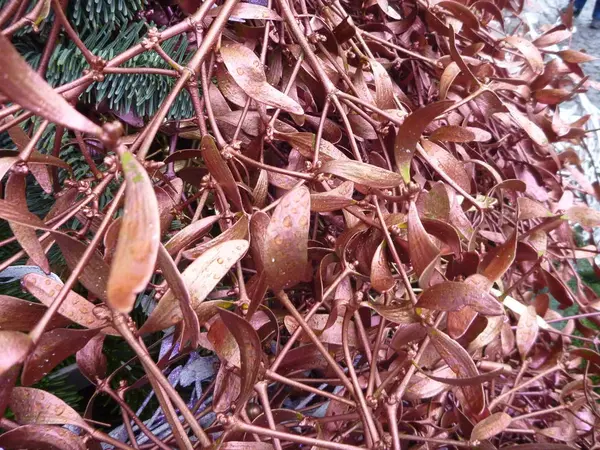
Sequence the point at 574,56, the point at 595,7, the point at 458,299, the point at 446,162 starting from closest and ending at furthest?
1. the point at 458,299
2. the point at 446,162
3. the point at 574,56
4. the point at 595,7

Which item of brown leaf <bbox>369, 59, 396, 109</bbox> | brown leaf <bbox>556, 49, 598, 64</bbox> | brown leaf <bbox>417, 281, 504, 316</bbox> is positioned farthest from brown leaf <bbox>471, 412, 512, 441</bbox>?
brown leaf <bbox>556, 49, 598, 64</bbox>

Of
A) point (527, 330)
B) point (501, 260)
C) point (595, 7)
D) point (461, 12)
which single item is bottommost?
point (595, 7)

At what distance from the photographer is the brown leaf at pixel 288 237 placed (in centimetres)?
21

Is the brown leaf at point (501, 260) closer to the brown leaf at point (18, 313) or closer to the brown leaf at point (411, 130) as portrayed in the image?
the brown leaf at point (411, 130)

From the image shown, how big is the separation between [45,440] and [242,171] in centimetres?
18

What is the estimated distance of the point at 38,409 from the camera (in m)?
0.22

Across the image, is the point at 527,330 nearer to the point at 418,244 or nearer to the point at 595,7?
the point at 418,244

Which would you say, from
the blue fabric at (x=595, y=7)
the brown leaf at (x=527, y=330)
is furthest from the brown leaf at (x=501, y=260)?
the blue fabric at (x=595, y=7)

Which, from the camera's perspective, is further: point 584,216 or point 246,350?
point 584,216

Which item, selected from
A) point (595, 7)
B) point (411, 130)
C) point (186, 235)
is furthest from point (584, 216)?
point (595, 7)

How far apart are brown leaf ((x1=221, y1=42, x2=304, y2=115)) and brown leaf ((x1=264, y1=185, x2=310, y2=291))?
65 millimetres

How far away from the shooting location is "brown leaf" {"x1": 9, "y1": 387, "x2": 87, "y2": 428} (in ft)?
0.73

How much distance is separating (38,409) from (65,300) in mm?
59

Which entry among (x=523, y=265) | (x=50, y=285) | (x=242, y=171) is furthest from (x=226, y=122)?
(x=523, y=265)
